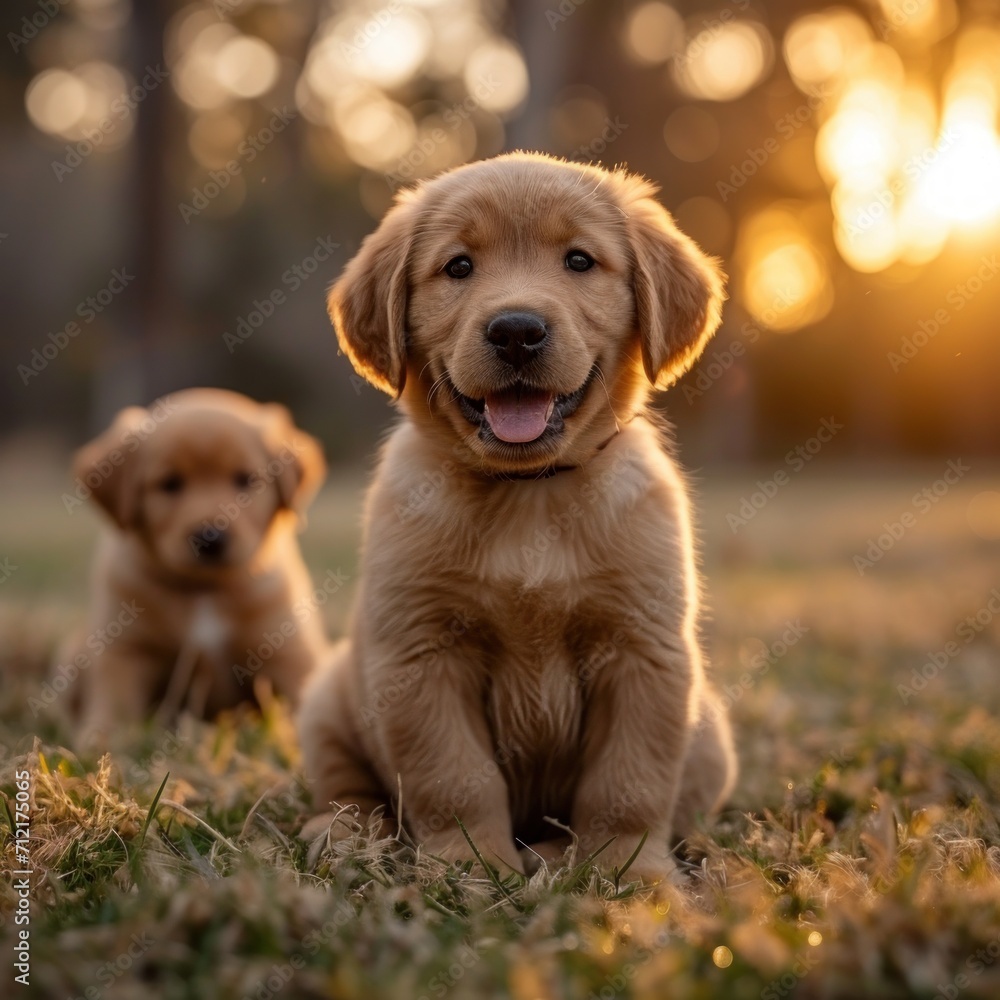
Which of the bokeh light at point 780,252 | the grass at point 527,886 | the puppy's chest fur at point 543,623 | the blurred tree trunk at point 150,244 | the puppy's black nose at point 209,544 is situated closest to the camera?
the grass at point 527,886

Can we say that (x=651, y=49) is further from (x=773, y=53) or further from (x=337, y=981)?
(x=337, y=981)

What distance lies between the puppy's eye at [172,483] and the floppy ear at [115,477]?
11cm

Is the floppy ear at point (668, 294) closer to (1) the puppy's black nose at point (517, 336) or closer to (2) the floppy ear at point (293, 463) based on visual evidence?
(1) the puppy's black nose at point (517, 336)

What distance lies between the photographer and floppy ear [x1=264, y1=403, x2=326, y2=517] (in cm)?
506

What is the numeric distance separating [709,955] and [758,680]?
3.68m

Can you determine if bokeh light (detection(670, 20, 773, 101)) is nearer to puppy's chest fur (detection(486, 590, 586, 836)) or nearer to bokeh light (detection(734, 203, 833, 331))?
bokeh light (detection(734, 203, 833, 331))

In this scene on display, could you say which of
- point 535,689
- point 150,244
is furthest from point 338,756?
point 150,244

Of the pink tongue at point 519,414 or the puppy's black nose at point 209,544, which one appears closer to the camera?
the pink tongue at point 519,414

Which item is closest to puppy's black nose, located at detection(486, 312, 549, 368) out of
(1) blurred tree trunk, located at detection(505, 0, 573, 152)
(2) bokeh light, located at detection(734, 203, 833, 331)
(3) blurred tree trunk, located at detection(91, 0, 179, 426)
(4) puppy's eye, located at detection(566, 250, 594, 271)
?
(4) puppy's eye, located at detection(566, 250, 594, 271)

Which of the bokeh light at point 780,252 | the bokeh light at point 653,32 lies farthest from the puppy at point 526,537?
the bokeh light at point 780,252

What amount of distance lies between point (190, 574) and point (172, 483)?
0.40 meters

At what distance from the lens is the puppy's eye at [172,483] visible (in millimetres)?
4918

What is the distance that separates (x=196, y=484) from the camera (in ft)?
16.2

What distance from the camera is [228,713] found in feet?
16.1
